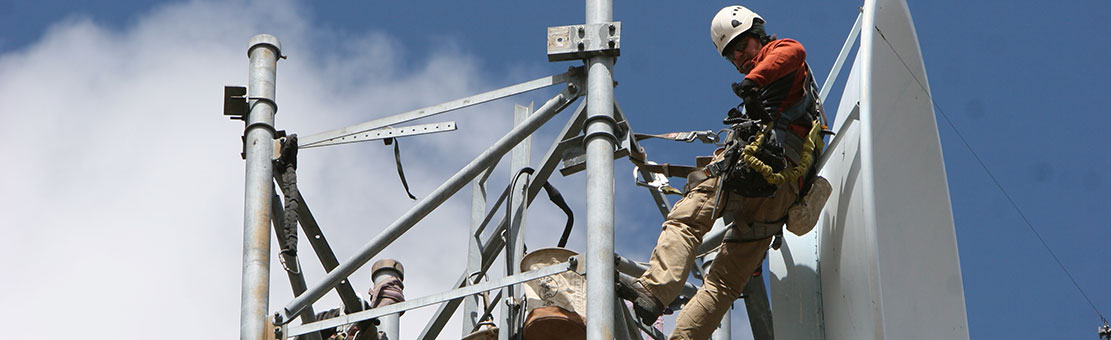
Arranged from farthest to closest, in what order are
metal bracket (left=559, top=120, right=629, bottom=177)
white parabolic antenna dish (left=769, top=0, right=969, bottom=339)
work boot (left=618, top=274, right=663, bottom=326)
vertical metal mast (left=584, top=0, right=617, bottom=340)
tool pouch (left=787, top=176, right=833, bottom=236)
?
tool pouch (left=787, top=176, right=833, bottom=236) → metal bracket (left=559, top=120, right=629, bottom=177) → work boot (left=618, top=274, right=663, bottom=326) → white parabolic antenna dish (left=769, top=0, right=969, bottom=339) → vertical metal mast (left=584, top=0, right=617, bottom=340)

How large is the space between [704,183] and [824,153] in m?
1.04

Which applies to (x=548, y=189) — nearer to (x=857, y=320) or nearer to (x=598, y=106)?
(x=598, y=106)

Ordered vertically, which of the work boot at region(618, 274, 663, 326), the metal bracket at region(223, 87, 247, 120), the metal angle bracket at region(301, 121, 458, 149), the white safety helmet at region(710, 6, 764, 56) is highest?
Answer: the white safety helmet at region(710, 6, 764, 56)

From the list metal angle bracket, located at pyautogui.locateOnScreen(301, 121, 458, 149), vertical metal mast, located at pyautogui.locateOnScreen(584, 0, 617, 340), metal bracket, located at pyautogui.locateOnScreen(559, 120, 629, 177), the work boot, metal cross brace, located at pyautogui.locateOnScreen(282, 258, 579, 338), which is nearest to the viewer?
vertical metal mast, located at pyautogui.locateOnScreen(584, 0, 617, 340)

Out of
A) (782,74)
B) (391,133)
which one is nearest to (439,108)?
(391,133)

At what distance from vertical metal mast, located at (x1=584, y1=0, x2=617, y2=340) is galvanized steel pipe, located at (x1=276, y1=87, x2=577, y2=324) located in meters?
0.13

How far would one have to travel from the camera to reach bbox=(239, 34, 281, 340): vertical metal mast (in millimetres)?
10383

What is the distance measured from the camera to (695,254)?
1112cm

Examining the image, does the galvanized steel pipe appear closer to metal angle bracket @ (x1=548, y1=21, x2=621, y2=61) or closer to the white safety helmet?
metal angle bracket @ (x1=548, y1=21, x2=621, y2=61)

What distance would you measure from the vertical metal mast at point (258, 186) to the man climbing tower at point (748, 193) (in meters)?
2.25

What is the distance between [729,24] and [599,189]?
204 centimetres

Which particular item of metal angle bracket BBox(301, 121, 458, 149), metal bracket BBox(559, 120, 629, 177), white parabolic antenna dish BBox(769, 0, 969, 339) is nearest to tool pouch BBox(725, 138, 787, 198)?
white parabolic antenna dish BBox(769, 0, 969, 339)

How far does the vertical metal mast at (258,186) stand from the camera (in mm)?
10383

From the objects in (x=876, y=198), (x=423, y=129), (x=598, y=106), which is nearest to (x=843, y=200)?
(x=876, y=198)
